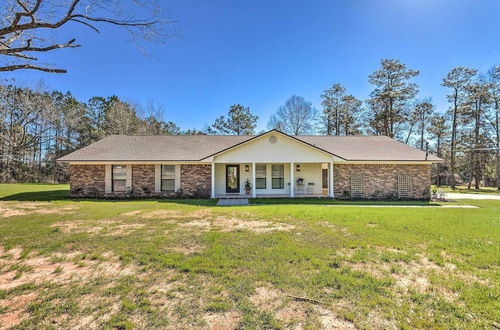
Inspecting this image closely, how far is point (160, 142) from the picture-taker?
16891mm

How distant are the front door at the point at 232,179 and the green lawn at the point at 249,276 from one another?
27.7ft

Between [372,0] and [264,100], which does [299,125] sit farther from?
[372,0]

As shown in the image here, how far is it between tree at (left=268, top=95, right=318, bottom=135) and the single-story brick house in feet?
55.3

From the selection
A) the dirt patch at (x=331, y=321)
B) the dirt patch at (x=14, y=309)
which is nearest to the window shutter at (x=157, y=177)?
the dirt patch at (x=14, y=309)

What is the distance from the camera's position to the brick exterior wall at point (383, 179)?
14.2 m

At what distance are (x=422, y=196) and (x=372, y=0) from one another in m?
11.3

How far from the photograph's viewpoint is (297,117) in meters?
31.6

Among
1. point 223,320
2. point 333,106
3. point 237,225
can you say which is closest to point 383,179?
point 237,225

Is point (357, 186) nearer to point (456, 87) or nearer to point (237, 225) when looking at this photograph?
point (237, 225)

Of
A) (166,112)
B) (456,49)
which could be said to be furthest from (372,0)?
(166,112)

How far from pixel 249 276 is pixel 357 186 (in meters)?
12.6

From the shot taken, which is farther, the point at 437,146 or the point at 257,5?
the point at 437,146

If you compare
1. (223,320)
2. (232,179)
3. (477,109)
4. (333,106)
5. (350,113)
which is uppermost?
(333,106)

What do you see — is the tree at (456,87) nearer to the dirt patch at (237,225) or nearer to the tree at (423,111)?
the tree at (423,111)
